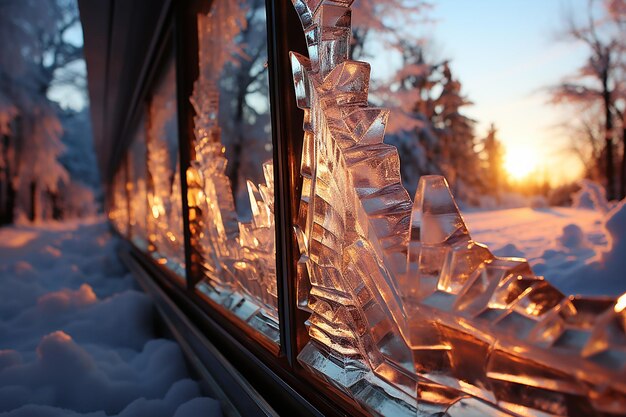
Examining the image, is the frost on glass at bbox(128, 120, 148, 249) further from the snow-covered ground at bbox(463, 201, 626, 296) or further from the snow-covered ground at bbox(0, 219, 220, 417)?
the snow-covered ground at bbox(463, 201, 626, 296)

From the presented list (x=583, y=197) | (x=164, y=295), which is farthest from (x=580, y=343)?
(x=164, y=295)

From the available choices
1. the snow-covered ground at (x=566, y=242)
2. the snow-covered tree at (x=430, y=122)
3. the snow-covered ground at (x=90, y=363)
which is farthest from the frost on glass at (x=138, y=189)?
the snow-covered ground at (x=566, y=242)

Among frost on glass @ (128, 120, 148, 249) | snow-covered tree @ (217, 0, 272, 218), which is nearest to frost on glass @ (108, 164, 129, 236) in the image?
frost on glass @ (128, 120, 148, 249)

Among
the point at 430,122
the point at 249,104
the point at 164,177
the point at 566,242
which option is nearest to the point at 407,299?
the point at 566,242

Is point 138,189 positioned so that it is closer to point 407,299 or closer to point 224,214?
point 224,214

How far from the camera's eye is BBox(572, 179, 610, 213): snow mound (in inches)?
57.7

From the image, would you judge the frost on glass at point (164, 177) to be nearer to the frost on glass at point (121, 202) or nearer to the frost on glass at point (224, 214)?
the frost on glass at point (224, 214)

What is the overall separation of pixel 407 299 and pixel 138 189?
4.59 metres

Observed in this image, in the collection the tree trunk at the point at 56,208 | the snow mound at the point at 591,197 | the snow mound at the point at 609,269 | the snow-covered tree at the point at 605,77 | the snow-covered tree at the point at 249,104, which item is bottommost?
the tree trunk at the point at 56,208

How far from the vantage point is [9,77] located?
12.1m

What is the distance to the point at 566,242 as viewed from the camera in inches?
51.0

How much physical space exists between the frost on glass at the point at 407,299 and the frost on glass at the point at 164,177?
1595 mm

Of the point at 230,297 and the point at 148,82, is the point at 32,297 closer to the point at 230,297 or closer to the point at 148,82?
the point at 148,82

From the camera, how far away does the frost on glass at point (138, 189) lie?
160 inches
